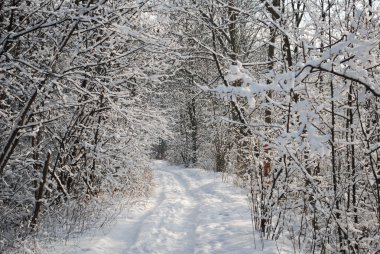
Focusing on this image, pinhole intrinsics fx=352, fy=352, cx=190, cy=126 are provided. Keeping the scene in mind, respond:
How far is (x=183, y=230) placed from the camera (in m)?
6.82

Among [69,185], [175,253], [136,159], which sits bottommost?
[175,253]

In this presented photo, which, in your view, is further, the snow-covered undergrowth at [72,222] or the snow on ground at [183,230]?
the snow on ground at [183,230]

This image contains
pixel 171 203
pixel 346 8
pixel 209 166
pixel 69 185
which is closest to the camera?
pixel 346 8

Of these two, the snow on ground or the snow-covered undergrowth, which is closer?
the snow-covered undergrowth

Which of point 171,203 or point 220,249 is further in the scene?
point 171,203

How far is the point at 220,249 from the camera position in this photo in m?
5.27

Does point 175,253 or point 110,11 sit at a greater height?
point 110,11

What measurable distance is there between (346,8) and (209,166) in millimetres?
18324

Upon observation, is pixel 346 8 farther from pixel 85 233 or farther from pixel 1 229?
pixel 1 229

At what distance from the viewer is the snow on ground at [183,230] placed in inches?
212

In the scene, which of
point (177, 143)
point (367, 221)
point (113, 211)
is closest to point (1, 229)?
point (113, 211)

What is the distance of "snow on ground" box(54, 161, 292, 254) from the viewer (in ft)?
17.7

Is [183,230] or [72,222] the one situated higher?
[72,222]

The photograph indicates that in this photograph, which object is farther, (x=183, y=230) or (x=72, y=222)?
(x=183, y=230)
